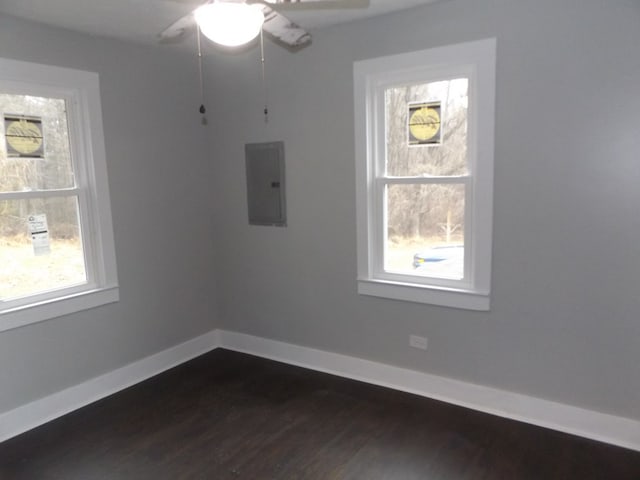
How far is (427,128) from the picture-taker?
115 inches

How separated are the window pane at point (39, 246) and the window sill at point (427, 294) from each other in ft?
6.65

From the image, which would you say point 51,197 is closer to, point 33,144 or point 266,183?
point 33,144

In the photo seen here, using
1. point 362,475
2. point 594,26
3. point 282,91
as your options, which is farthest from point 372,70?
point 362,475

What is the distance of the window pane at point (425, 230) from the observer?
292cm

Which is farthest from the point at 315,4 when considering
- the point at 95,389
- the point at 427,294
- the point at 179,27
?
the point at 95,389

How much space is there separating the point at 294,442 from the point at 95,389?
1.53m

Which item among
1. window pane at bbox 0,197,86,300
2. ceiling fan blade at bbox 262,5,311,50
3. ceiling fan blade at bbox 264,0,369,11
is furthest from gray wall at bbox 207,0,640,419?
window pane at bbox 0,197,86,300

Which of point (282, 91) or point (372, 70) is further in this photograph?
point (282, 91)

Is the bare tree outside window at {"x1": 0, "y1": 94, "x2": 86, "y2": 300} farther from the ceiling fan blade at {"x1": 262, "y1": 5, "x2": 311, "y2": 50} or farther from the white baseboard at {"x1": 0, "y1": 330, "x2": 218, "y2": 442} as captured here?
the ceiling fan blade at {"x1": 262, "y1": 5, "x2": 311, "y2": 50}

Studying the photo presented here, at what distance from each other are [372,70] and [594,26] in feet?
4.13

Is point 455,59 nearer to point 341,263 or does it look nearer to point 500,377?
point 341,263

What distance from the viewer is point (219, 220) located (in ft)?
13.0

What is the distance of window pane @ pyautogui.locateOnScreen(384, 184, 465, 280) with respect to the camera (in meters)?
2.92

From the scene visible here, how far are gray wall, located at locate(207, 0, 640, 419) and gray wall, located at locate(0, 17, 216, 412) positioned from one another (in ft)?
2.19
